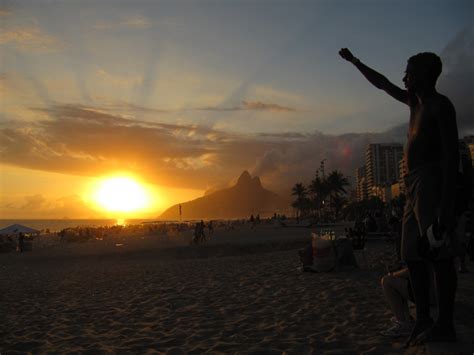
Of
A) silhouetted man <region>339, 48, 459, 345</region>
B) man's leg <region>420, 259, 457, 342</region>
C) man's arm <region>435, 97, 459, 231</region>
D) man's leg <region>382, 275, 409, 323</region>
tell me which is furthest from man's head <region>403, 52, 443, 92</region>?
man's leg <region>382, 275, 409, 323</region>

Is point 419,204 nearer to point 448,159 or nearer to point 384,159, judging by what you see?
point 448,159

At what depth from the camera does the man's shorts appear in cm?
313

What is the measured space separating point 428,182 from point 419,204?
180mm

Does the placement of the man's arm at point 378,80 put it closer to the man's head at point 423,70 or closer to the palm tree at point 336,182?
the man's head at point 423,70

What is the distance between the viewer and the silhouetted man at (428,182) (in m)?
3.03

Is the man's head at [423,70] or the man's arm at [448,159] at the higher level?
the man's head at [423,70]

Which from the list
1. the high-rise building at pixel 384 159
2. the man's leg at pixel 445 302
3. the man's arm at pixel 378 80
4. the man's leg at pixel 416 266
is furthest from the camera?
the high-rise building at pixel 384 159

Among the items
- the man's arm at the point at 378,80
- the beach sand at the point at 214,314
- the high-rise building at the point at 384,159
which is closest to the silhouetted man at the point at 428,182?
the man's arm at the point at 378,80

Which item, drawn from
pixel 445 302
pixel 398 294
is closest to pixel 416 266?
pixel 445 302

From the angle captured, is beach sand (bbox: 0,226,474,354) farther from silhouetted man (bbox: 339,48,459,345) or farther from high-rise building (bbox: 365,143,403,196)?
high-rise building (bbox: 365,143,403,196)

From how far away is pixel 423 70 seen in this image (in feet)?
10.6

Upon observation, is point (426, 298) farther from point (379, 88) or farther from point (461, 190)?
point (379, 88)

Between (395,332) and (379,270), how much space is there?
17.8 ft

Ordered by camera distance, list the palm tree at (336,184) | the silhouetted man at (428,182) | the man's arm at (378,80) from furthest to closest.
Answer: the palm tree at (336,184) → the man's arm at (378,80) → the silhouetted man at (428,182)
